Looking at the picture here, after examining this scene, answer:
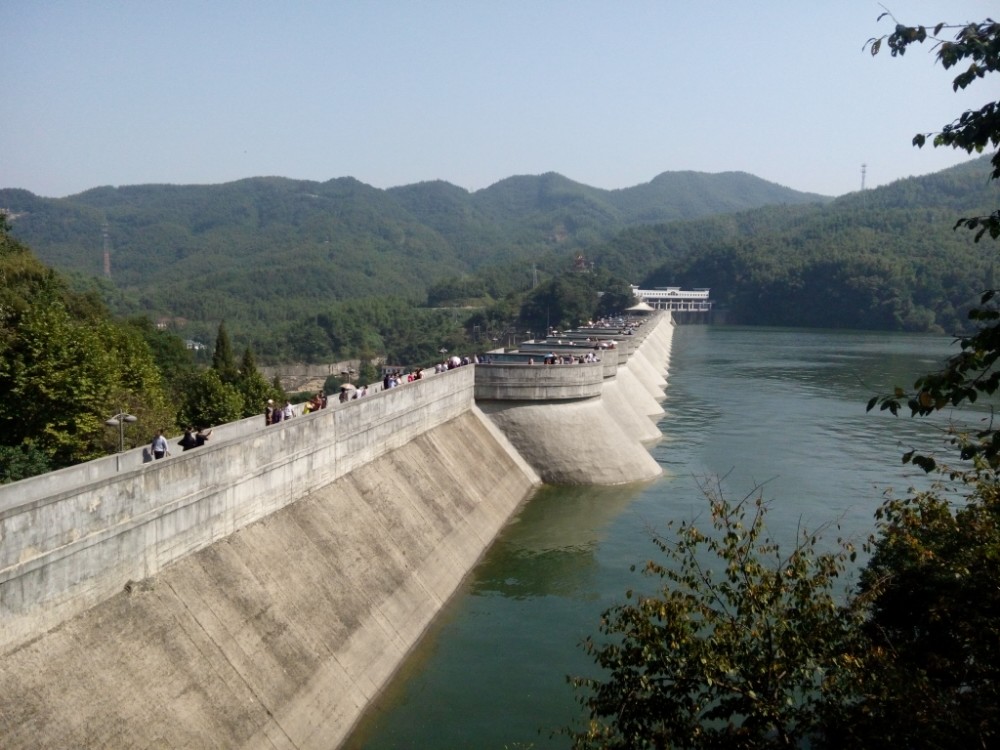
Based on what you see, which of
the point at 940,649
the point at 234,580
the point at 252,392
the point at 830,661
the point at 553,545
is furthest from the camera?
the point at 252,392

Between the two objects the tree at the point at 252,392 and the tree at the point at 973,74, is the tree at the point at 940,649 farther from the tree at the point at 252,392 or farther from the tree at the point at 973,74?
the tree at the point at 252,392

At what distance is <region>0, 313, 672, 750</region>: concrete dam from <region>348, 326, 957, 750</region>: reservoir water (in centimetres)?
89

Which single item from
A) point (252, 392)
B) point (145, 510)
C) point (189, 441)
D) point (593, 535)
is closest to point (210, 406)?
point (252, 392)

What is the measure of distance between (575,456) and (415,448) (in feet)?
30.1

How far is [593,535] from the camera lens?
29375 millimetres

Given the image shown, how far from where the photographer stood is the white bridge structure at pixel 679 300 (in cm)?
19275

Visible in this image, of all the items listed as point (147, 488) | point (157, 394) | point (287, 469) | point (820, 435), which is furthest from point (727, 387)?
point (147, 488)

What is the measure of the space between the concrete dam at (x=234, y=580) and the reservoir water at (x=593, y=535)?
2.93 ft

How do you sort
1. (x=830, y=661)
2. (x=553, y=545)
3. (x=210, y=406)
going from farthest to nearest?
1. (x=210, y=406)
2. (x=553, y=545)
3. (x=830, y=661)

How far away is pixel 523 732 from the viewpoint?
16625mm

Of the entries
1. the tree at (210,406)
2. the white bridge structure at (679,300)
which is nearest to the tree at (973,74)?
the tree at (210,406)

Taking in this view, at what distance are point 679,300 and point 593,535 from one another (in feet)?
560

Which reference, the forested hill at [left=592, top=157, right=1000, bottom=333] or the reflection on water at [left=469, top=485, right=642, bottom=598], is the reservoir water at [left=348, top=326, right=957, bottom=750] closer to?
the reflection on water at [left=469, top=485, right=642, bottom=598]

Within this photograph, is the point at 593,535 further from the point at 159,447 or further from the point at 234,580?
the point at 159,447
